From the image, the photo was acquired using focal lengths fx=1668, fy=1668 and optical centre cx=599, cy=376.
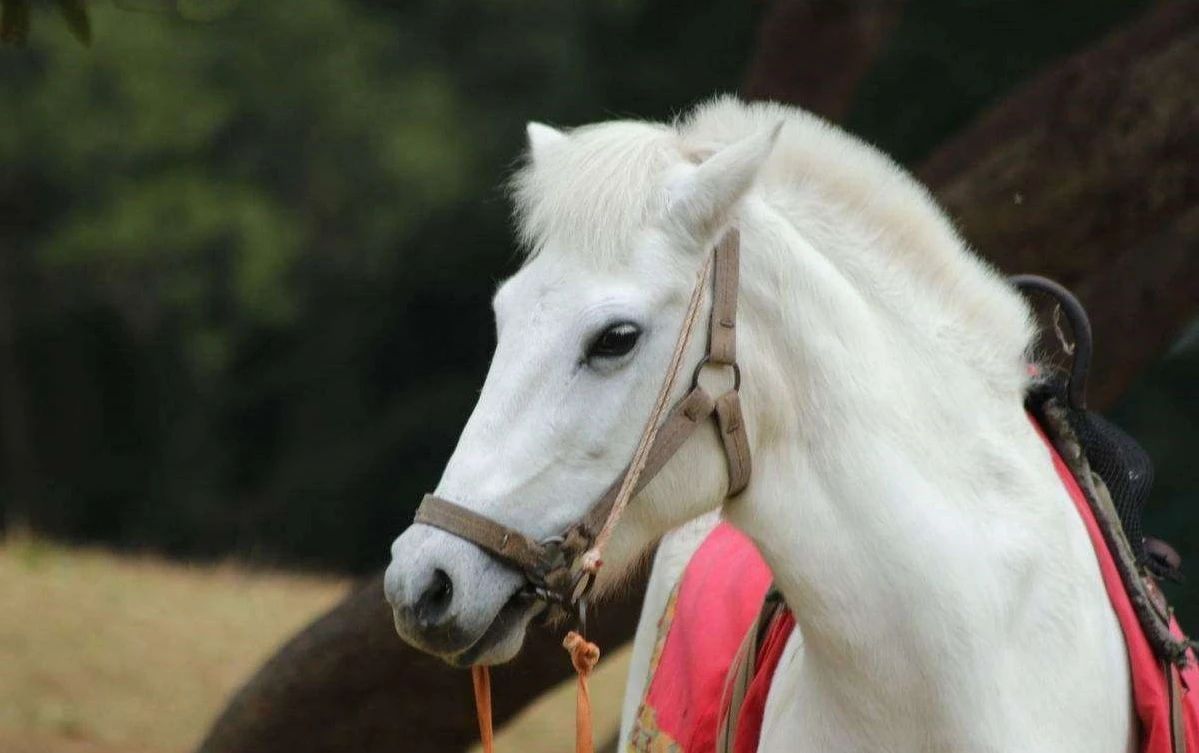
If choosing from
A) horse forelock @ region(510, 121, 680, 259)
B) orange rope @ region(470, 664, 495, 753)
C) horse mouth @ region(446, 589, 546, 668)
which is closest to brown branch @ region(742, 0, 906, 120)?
horse forelock @ region(510, 121, 680, 259)

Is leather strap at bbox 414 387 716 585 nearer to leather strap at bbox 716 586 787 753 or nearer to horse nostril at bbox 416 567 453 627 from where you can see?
horse nostril at bbox 416 567 453 627

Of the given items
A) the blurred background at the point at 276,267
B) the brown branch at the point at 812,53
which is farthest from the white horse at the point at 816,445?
the blurred background at the point at 276,267

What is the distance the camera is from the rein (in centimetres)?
233

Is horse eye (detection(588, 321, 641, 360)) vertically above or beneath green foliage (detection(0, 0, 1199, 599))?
above

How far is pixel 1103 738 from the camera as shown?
8.50 feet

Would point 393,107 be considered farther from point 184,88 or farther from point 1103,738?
point 1103,738

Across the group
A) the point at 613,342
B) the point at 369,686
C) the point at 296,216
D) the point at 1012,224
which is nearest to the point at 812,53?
the point at 1012,224

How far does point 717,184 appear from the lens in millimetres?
2424

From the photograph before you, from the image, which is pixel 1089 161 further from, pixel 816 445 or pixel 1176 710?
pixel 816 445

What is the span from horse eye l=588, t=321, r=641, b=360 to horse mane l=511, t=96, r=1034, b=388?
0.21 m

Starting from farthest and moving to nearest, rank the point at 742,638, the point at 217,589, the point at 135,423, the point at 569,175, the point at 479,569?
the point at 135,423 → the point at 217,589 → the point at 742,638 → the point at 569,175 → the point at 479,569

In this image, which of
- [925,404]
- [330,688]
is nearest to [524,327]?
[925,404]

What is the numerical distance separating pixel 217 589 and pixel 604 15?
22.4ft

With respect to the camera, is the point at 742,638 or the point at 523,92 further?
the point at 523,92
